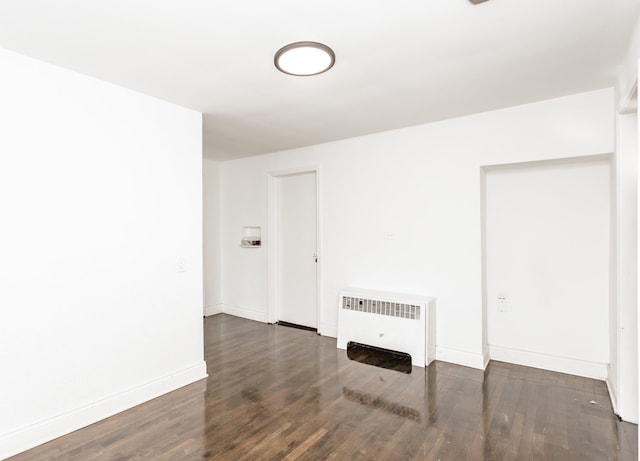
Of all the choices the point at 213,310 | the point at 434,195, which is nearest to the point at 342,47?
the point at 434,195

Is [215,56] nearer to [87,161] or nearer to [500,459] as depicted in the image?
[87,161]

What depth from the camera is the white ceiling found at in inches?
70.0

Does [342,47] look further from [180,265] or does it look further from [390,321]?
[390,321]

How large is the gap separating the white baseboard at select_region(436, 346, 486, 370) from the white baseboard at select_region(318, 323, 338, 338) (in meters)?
1.26

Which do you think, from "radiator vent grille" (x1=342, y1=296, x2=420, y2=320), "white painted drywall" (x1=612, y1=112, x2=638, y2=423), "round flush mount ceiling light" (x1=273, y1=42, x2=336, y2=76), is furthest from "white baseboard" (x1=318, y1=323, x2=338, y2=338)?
"round flush mount ceiling light" (x1=273, y1=42, x2=336, y2=76)

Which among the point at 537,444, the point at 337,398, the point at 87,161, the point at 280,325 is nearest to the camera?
the point at 537,444

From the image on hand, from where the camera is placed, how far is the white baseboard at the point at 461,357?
3463 millimetres

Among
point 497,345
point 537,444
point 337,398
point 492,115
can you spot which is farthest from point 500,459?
point 492,115

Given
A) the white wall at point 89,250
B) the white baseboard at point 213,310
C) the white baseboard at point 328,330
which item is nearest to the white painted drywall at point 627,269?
the white baseboard at point 328,330

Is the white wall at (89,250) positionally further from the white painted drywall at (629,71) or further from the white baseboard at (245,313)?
the white painted drywall at (629,71)

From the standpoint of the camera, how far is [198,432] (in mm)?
2393

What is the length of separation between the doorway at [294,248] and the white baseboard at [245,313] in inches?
6.3

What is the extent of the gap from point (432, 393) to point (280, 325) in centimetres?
253

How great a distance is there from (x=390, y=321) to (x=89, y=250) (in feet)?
9.18
